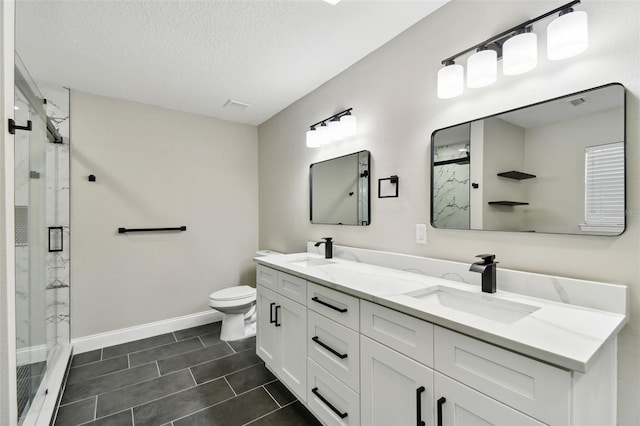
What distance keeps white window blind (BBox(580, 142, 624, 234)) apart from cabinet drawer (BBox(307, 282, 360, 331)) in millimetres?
991

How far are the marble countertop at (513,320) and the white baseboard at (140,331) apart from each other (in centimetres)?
215

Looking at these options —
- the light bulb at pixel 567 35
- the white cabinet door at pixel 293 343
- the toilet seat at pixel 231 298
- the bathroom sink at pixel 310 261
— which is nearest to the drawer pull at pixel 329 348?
the white cabinet door at pixel 293 343

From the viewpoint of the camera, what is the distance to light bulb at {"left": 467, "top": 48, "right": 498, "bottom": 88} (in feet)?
4.42

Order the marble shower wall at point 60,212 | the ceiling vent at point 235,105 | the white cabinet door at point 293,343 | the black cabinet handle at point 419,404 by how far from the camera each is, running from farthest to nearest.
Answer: the ceiling vent at point 235,105
the marble shower wall at point 60,212
the white cabinet door at point 293,343
the black cabinet handle at point 419,404

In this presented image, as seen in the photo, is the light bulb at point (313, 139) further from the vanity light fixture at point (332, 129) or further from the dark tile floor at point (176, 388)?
the dark tile floor at point (176, 388)

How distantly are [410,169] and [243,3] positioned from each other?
135 cm

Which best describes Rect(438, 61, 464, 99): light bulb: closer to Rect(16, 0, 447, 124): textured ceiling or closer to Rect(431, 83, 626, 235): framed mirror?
Rect(431, 83, 626, 235): framed mirror

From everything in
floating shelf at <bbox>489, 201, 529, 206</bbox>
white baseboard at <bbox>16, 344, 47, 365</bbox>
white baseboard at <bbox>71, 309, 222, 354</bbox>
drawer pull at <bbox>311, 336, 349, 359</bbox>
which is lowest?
white baseboard at <bbox>71, 309, 222, 354</bbox>

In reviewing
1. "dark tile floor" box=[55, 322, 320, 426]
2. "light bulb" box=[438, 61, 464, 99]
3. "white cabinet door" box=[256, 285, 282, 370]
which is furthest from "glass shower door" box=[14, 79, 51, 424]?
"light bulb" box=[438, 61, 464, 99]

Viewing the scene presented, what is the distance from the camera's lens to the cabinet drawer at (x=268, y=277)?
6.57 feet

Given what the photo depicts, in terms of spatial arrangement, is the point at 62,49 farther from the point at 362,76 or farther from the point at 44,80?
the point at 362,76

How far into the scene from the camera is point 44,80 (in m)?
2.41

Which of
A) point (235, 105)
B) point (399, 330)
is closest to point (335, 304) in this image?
point (399, 330)

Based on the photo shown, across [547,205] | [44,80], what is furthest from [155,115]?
[547,205]
